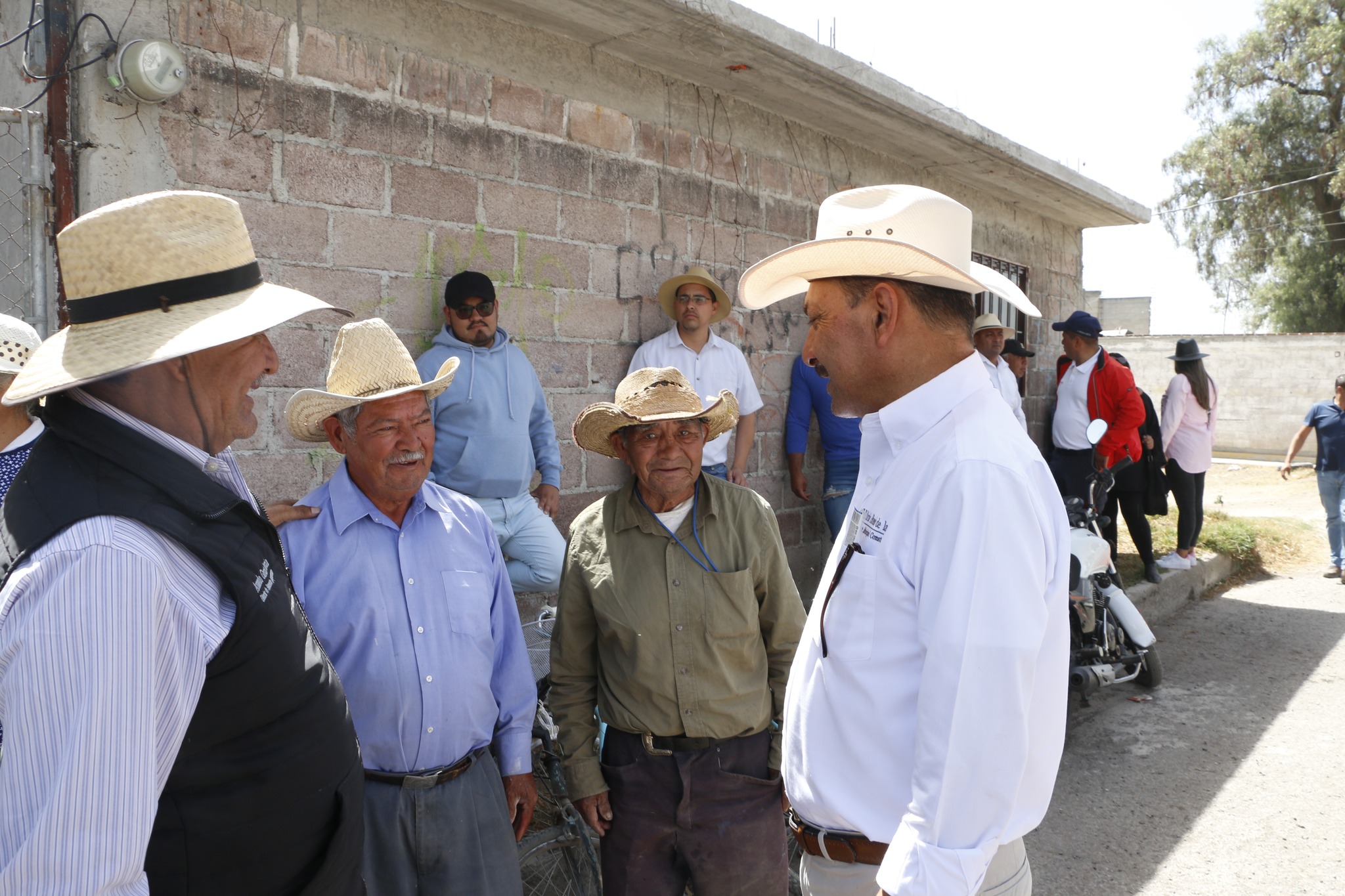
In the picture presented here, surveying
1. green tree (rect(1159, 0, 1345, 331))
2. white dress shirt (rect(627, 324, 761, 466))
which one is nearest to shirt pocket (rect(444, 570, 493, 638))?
white dress shirt (rect(627, 324, 761, 466))

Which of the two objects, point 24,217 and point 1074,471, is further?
point 1074,471

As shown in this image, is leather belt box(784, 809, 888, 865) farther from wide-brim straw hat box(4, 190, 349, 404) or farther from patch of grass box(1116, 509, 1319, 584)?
patch of grass box(1116, 509, 1319, 584)

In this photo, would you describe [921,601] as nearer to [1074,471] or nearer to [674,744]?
[674,744]

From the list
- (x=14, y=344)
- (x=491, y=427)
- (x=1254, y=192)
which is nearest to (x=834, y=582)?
(x=14, y=344)

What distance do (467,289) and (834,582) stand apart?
295 centimetres

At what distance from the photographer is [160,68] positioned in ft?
11.3

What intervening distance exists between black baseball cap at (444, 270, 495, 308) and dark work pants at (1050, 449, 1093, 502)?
6159 millimetres

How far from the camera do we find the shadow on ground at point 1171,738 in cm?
403

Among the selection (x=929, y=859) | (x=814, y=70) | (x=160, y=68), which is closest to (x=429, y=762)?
(x=929, y=859)

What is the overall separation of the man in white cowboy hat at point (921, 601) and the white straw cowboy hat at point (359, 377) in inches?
44.1

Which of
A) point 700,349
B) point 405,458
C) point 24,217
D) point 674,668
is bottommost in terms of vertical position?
point 674,668

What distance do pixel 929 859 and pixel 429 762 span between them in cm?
134

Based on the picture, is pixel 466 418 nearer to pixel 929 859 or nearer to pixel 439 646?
pixel 439 646

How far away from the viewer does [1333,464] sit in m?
9.33
